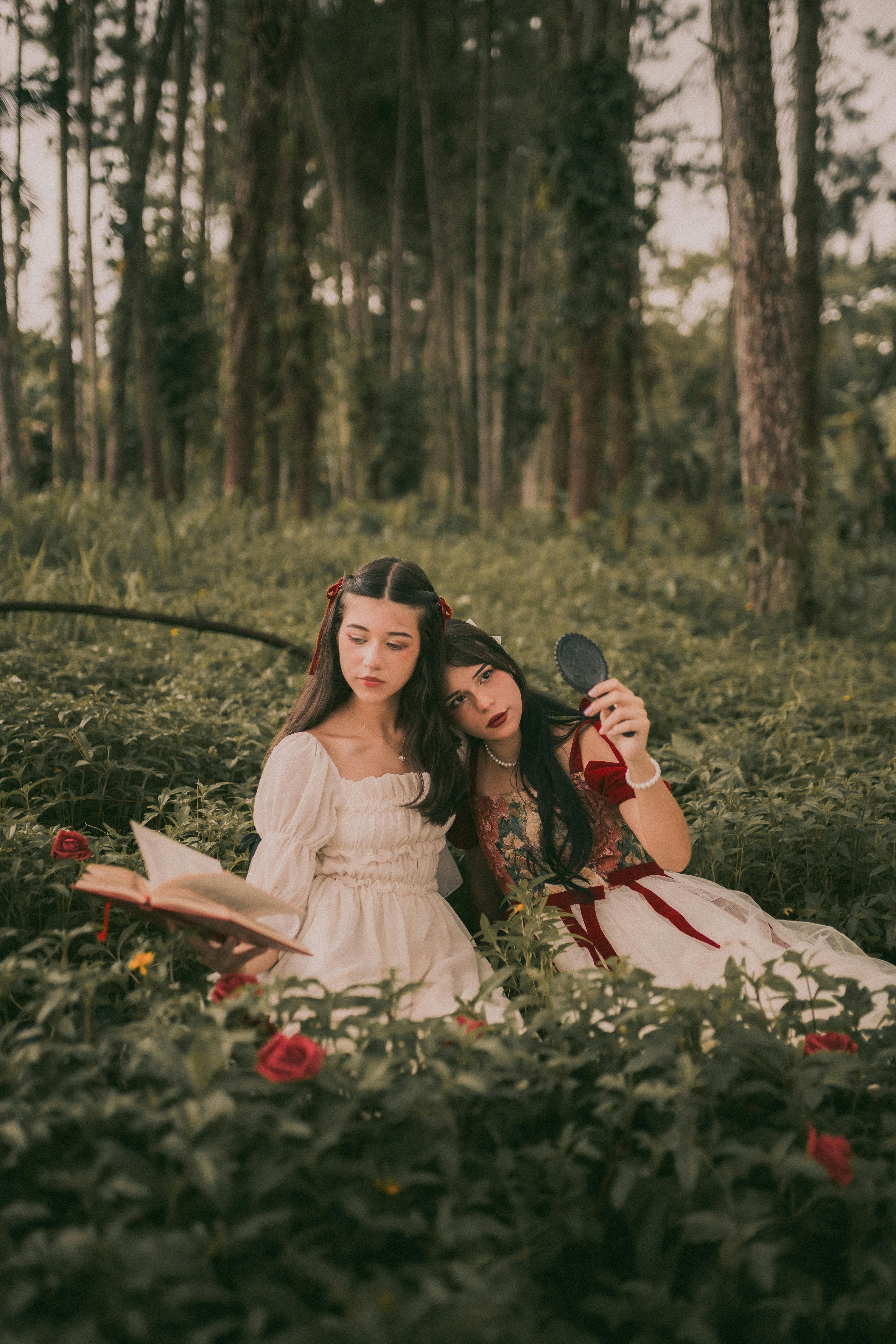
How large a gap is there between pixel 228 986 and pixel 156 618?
213 centimetres

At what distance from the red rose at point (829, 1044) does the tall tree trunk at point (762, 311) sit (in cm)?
527

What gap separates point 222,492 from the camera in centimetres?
1093

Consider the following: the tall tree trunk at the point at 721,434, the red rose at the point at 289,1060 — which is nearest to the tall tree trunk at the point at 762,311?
the red rose at the point at 289,1060

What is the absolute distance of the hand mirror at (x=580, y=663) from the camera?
2.38 metres

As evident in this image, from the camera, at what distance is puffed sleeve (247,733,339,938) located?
2.14 meters

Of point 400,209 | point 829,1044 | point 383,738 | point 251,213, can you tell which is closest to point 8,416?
point 251,213

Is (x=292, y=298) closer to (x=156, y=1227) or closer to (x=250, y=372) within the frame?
(x=250, y=372)

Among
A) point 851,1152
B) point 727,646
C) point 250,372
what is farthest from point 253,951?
point 250,372

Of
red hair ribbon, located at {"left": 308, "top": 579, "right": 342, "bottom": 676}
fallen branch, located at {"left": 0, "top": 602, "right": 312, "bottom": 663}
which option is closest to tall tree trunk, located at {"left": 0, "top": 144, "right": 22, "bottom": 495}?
fallen branch, located at {"left": 0, "top": 602, "right": 312, "bottom": 663}

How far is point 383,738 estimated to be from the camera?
2490 mm

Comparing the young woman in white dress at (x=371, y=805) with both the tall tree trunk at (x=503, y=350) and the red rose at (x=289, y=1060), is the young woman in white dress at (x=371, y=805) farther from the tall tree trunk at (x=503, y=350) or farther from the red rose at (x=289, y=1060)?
the tall tree trunk at (x=503, y=350)

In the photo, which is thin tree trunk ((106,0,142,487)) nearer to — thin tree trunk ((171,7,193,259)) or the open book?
thin tree trunk ((171,7,193,259))

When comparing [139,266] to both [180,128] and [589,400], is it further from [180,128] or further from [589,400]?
[589,400]

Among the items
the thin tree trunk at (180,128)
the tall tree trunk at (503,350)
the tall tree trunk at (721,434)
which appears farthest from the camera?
the tall tree trunk at (503,350)
